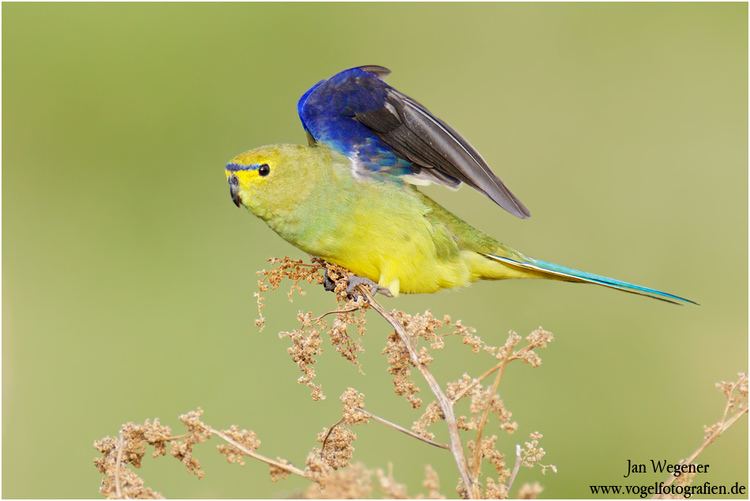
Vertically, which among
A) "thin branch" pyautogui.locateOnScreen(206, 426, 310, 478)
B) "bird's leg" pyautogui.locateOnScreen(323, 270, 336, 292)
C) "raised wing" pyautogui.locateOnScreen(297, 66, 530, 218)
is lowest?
"thin branch" pyautogui.locateOnScreen(206, 426, 310, 478)

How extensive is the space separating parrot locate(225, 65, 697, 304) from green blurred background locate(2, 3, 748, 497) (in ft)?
4.65

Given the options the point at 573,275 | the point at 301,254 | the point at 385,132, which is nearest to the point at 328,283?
the point at 385,132

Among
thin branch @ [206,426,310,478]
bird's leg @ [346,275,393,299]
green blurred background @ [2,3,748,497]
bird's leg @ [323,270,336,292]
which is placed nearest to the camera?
thin branch @ [206,426,310,478]

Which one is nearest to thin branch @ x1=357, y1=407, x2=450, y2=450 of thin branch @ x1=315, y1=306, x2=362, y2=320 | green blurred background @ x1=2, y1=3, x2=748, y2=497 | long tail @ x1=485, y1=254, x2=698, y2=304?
thin branch @ x1=315, y1=306, x2=362, y2=320

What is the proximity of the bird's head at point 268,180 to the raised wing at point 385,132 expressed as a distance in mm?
334

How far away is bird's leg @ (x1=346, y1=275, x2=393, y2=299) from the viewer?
4011mm

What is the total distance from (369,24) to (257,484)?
5.33 metres

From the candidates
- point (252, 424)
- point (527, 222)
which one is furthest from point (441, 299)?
point (252, 424)

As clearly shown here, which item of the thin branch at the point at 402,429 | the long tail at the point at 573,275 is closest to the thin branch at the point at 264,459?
the thin branch at the point at 402,429

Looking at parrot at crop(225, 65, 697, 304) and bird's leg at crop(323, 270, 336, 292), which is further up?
parrot at crop(225, 65, 697, 304)

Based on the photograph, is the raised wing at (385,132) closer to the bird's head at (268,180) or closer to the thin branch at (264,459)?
the bird's head at (268,180)

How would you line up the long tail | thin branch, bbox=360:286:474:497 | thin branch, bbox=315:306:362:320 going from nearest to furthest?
thin branch, bbox=360:286:474:497 → thin branch, bbox=315:306:362:320 → the long tail

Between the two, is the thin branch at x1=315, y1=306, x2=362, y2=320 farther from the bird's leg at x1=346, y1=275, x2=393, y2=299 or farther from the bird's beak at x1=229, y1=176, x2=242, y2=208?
the bird's beak at x1=229, y1=176, x2=242, y2=208

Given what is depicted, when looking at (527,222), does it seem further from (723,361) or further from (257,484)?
(257,484)
